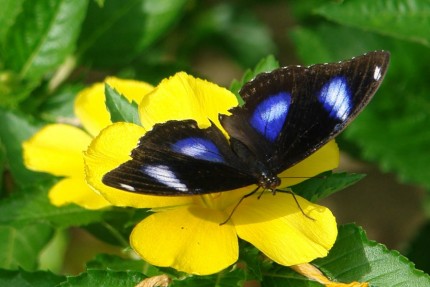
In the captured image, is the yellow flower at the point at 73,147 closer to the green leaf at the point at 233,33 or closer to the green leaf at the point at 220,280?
the green leaf at the point at 220,280

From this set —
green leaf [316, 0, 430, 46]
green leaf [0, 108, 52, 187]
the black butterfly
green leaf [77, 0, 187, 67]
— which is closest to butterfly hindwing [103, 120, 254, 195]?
the black butterfly

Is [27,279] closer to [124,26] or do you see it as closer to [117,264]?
[117,264]

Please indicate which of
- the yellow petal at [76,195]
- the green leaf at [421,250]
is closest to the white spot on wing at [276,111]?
the yellow petal at [76,195]

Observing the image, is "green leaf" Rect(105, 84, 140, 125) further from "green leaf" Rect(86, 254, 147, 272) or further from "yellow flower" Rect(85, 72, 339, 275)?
"green leaf" Rect(86, 254, 147, 272)

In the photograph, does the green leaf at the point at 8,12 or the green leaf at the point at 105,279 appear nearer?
the green leaf at the point at 105,279

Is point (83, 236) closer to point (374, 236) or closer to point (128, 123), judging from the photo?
point (374, 236)

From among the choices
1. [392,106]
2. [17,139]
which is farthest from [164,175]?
[392,106]
